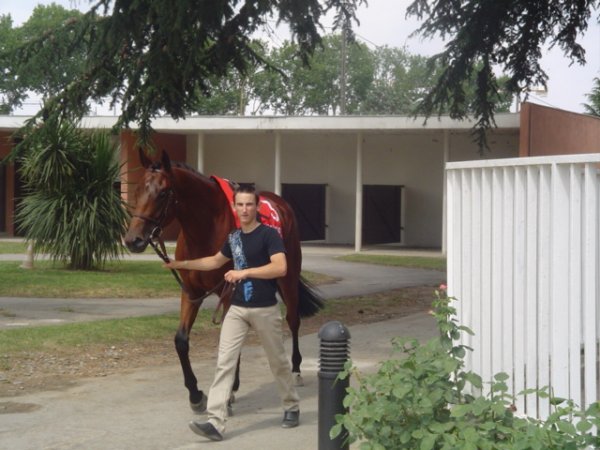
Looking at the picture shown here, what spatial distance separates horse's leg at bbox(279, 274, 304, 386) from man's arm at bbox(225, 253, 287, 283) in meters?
1.90

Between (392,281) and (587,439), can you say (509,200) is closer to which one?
(587,439)

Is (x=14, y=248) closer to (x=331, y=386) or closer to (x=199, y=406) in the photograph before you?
(x=199, y=406)

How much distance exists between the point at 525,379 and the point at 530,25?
478 inches

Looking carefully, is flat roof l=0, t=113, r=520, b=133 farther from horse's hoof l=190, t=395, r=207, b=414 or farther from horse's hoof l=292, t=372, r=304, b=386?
horse's hoof l=190, t=395, r=207, b=414

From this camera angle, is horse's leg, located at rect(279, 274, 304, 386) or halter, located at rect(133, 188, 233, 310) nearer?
halter, located at rect(133, 188, 233, 310)

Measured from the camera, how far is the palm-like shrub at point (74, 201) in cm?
1884

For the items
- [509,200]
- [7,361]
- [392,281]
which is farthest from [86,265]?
[509,200]

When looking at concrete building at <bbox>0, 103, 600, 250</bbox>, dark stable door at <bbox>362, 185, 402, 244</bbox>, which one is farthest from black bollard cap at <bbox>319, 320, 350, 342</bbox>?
dark stable door at <bbox>362, 185, 402, 244</bbox>

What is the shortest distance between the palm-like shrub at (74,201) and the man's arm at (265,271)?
1236cm

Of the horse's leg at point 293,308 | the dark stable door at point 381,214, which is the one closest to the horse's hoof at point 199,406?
the horse's leg at point 293,308

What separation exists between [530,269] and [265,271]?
2167 mm

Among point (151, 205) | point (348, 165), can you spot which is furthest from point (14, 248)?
point (151, 205)

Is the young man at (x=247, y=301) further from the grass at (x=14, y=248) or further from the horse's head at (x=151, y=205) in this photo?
the grass at (x=14, y=248)

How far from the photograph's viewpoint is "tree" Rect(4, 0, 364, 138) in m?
11.6
